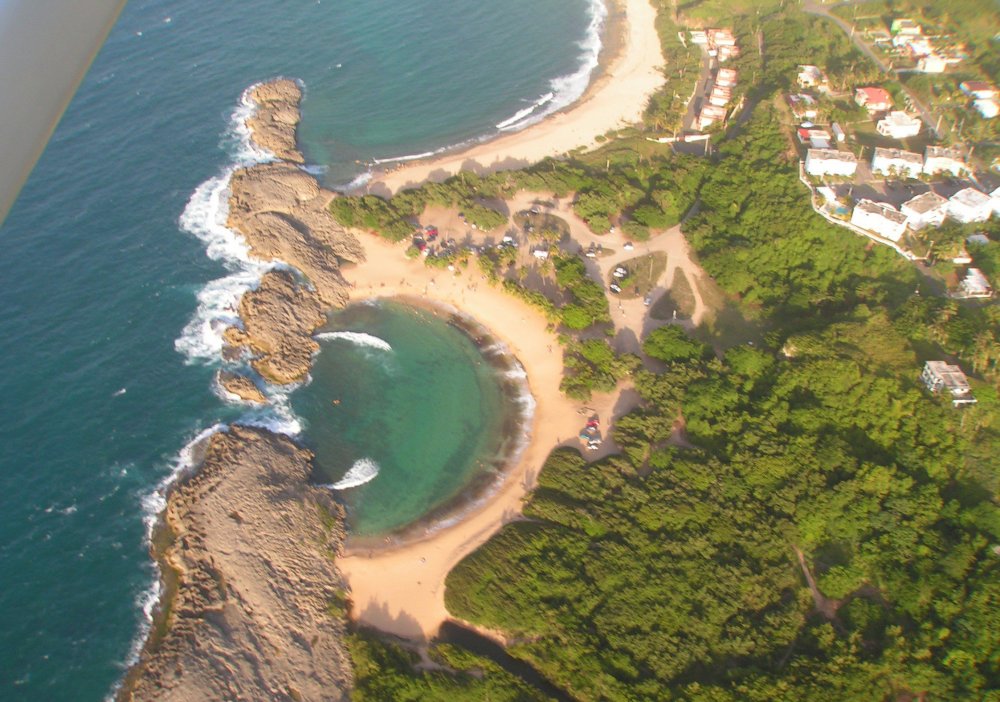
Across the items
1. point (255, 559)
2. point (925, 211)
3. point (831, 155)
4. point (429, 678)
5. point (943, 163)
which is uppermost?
point (831, 155)

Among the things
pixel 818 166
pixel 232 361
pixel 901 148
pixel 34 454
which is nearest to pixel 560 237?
pixel 818 166

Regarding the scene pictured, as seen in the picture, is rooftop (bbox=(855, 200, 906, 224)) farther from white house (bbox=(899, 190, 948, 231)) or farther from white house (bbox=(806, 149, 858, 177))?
white house (bbox=(806, 149, 858, 177))

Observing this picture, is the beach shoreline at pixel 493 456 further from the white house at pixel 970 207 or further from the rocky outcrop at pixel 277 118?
the white house at pixel 970 207

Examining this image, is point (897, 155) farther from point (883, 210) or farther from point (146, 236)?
point (146, 236)

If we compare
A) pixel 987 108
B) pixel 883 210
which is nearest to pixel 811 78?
pixel 987 108

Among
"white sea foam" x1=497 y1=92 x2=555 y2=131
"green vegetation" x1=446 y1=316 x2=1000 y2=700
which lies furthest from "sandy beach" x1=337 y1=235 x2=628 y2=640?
"white sea foam" x1=497 y1=92 x2=555 y2=131
